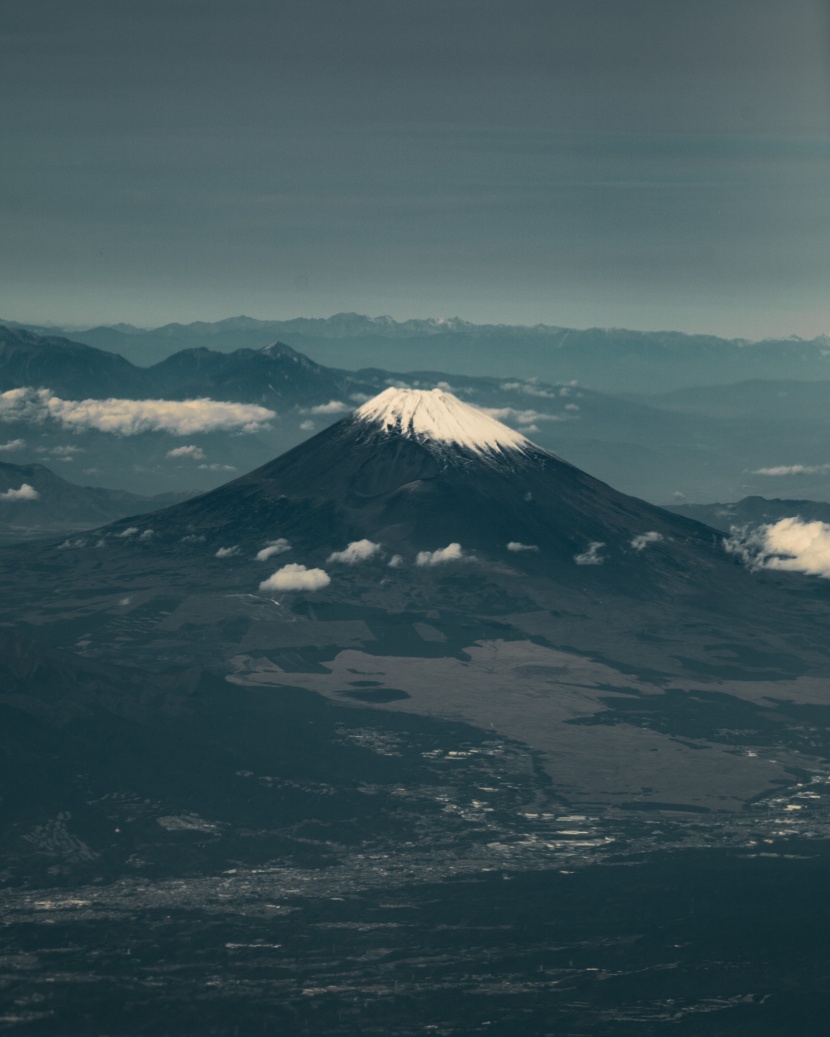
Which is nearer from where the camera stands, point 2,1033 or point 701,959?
point 2,1033

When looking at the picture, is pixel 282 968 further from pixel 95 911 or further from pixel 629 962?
pixel 629 962

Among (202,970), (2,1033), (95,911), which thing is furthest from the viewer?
(95,911)

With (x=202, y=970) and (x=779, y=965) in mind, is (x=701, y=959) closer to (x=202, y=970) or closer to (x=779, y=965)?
(x=779, y=965)

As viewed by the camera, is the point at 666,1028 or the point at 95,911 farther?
the point at 95,911

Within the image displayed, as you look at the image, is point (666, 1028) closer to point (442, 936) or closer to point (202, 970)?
point (442, 936)

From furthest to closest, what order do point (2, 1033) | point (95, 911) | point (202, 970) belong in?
point (95, 911) < point (202, 970) < point (2, 1033)

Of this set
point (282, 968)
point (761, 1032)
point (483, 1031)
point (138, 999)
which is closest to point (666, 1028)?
point (761, 1032)

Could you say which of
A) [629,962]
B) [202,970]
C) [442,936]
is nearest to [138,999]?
[202,970]

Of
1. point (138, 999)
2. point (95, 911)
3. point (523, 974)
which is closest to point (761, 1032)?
point (523, 974)
